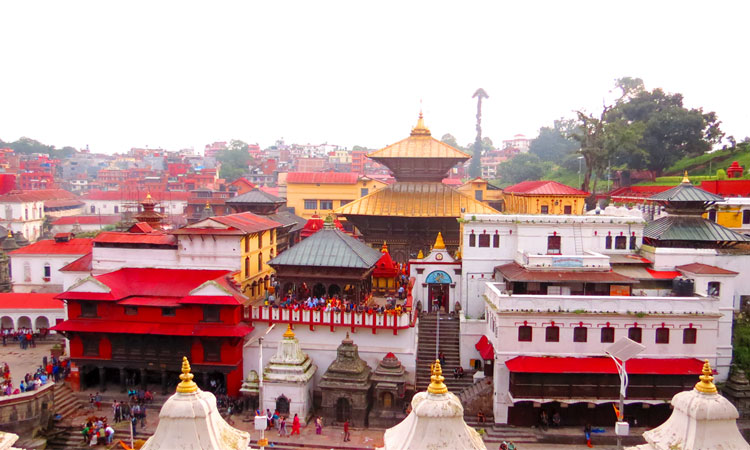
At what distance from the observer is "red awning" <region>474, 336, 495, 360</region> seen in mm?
26438

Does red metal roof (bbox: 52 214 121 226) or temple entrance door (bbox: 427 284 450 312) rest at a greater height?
red metal roof (bbox: 52 214 121 226)

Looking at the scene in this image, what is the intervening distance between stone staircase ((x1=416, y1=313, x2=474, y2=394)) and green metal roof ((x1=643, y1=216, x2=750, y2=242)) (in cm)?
1155

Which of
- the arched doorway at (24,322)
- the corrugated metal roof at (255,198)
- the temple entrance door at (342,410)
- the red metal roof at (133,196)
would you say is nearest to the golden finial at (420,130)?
the corrugated metal roof at (255,198)

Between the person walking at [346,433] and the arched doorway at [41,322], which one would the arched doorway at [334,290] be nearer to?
the person walking at [346,433]

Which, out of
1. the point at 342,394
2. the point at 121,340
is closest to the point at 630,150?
the point at 342,394

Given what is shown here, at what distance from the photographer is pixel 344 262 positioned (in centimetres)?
2847

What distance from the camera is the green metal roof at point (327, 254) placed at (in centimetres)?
2853

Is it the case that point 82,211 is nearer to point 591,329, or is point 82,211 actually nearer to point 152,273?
point 152,273

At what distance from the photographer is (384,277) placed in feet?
104

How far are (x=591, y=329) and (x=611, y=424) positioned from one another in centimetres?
410

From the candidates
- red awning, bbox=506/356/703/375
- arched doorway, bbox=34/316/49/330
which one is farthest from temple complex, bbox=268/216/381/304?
arched doorway, bbox=34/316/49/330

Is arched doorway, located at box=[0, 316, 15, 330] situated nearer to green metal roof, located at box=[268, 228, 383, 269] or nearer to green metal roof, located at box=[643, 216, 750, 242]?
green metal roof, located at box=[268, 228, 383, 269]

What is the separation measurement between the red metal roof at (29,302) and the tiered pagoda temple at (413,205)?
17850 millimetres

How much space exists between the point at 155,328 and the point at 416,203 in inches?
679
